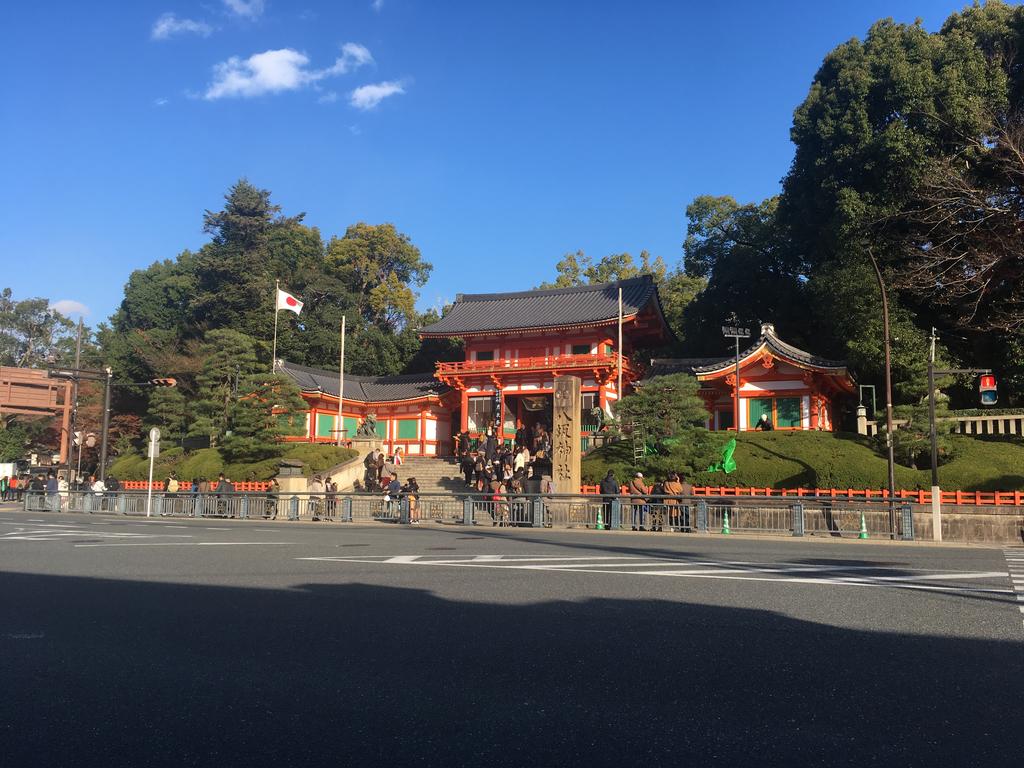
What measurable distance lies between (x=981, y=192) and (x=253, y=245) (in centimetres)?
4731

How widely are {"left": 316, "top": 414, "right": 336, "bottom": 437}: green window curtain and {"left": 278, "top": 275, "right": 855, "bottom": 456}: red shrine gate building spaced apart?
0.06 meters

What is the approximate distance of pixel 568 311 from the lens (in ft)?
138

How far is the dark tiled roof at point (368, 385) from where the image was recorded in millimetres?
42934

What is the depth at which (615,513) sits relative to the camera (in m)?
20.3

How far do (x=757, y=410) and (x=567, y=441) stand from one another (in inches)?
551

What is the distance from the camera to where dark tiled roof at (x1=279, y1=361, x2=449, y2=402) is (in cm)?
4293

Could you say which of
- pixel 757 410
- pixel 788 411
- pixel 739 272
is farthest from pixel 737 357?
pixel 739 272

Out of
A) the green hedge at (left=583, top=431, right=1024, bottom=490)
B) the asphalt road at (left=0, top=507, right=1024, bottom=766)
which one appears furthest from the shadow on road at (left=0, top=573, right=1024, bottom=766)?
the green hedge at (left=583, top=431, right=1024, bottom=490)

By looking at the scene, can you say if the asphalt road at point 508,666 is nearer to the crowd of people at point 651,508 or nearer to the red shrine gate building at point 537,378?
the crowd of people at point 651,508

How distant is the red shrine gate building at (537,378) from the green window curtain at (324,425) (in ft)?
0.19

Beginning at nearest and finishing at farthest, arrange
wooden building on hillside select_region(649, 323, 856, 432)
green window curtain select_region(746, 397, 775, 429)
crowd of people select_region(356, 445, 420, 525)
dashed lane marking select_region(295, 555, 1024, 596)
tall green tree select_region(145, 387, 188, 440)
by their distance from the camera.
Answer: dashed lane marking select_region(295, 555, 1024, 596) → crowd of people select_region(356, 445, 420, 525) → wooden building on hillside select_region(649, 323, 856, 432) → green window curtain select_region(746, 397, 775, 429) → tall green tree select_region(145, 387, 188, 440)

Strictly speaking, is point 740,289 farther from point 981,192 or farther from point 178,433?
point 178,433

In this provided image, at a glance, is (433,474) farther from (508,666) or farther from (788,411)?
(508,666)

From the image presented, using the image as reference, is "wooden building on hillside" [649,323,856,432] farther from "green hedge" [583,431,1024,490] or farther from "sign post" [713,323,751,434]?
"green hedge" [583,431,1024,490]
